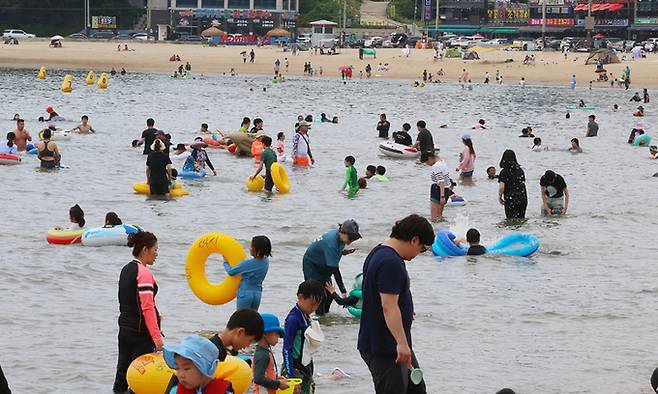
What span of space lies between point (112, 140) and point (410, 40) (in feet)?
274

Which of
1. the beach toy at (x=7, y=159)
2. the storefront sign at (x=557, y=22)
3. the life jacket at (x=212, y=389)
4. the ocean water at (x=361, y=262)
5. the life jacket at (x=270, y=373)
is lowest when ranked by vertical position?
the ocean water at (x=361, y=262)

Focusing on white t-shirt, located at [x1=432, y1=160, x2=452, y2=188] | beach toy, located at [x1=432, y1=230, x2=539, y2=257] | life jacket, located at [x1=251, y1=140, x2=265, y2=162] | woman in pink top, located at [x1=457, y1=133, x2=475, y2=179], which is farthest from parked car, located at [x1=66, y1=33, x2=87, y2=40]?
beach toy, located at [x1=432, y1=230, x2=539, y2=257]

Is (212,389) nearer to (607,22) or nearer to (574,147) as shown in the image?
(574,147)

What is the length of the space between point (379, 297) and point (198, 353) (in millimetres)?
1819

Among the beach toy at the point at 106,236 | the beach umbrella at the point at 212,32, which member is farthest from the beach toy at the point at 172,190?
the beach umbrella at the point at 212,32

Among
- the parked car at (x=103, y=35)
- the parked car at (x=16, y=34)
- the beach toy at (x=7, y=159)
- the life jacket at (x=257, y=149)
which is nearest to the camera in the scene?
the beach toy at (x=7, y=159)

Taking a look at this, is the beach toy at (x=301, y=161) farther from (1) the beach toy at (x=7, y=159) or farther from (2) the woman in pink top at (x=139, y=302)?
(2) the woman in pink top at (x=139, y=302)

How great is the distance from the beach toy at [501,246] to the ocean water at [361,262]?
0.61 ft

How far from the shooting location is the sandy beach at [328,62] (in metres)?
87.4

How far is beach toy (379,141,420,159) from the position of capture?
114 feet

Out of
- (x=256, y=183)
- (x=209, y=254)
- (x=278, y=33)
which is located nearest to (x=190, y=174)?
(x=256, y=183)

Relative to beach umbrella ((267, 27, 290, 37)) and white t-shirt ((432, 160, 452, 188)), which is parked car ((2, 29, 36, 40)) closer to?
beach umbrella ((267, 27, 290, 37))

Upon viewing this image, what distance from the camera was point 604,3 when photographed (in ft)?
440

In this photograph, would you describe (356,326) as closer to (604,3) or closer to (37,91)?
(37,91)
